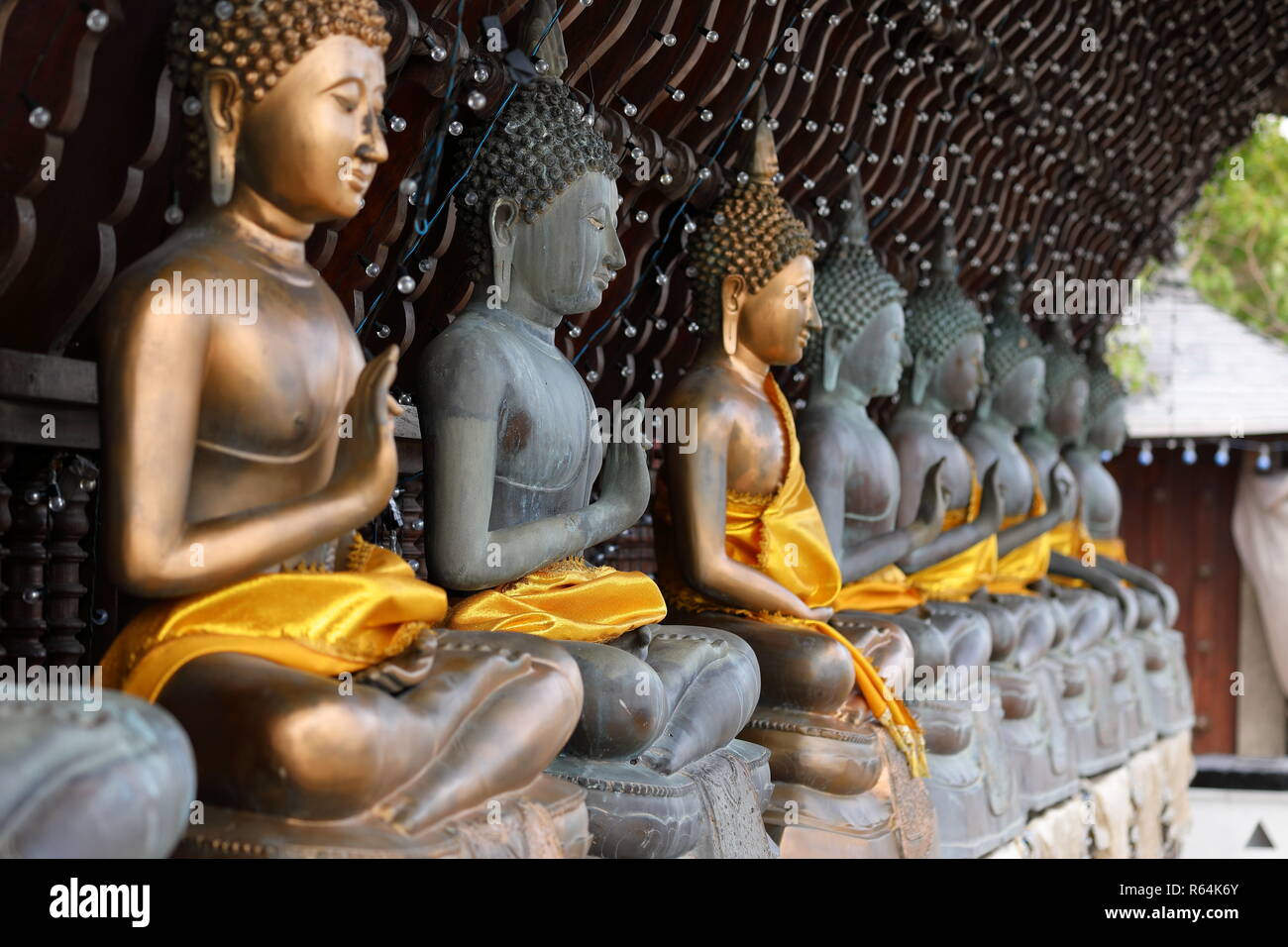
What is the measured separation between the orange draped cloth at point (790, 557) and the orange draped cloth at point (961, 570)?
3.26 ft

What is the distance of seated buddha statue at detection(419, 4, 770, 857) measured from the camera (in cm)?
248

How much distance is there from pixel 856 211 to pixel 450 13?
177 centimetres

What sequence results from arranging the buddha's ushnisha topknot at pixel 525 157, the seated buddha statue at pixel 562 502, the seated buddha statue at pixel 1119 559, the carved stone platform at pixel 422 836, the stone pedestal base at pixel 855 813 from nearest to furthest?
1. the carved stone platform at pixel 422 836
2. the seated buddha statue at pixel 562 502
3. the buddha's ushnisha topknot at pixel 525 157
4. the stone pedestal base at pixel 855 813
5. the seated buddha statue at pixel 1119 559

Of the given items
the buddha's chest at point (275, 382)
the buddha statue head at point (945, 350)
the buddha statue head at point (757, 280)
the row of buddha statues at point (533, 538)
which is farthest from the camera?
the buddha statue head at point (945, 350)

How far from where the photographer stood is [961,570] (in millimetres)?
4707

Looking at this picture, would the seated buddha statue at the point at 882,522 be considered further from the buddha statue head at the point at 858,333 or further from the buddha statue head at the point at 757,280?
the buddha statue head at the point at 757,280

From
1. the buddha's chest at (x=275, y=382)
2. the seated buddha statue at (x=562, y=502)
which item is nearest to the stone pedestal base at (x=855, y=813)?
the seated buddha statue at (x=562, y=502)

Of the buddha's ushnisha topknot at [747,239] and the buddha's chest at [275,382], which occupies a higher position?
the buddha's ushnisha topknot at [747,239]

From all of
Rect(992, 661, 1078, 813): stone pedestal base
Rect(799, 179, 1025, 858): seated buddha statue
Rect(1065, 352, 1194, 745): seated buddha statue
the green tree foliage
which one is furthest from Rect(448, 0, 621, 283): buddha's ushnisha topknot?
the green tree foliage

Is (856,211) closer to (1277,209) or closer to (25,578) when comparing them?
(25,578)

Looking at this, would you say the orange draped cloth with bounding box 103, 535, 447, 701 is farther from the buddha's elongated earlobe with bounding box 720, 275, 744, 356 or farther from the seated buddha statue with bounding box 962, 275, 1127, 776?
the seated buddha statue with bounding box 962, 275, 1127, 776

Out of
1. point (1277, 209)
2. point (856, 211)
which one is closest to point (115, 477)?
point (856, 211)

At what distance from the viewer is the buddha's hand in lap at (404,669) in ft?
6.61

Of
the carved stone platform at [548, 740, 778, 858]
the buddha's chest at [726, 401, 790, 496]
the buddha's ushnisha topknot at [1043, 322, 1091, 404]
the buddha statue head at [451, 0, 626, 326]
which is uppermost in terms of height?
the buddha statue head at [451, 0, 626, 326]
